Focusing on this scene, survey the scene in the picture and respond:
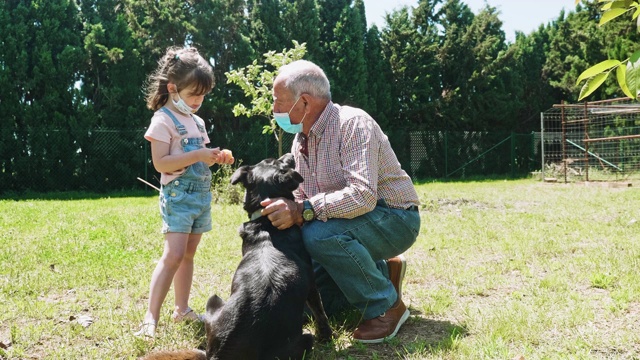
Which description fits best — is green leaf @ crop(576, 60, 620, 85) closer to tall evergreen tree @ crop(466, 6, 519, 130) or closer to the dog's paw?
the dog's paw

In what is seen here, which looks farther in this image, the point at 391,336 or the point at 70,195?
the point at 70,195

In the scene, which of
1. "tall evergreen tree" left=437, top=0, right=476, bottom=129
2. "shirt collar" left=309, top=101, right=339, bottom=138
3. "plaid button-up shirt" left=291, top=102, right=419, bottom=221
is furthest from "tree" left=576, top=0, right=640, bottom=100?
"tall evergreen tree" left=437, top=0, right=476, bottom=129

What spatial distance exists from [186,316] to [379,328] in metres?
1.24

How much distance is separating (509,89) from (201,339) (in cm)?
2474

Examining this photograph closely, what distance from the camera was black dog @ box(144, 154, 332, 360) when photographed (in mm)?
2471

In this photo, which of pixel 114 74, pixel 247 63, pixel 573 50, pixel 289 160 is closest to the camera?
pixel 289 160

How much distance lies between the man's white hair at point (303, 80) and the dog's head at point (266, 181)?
48 cm

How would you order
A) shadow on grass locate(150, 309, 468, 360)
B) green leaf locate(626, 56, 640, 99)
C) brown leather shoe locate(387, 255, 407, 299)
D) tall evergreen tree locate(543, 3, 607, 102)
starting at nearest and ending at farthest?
green leaf locate(626, 56, 640, 99)
shadow on grass locate(150, 309, 468, 360)
brown leather shoe locate(387, 255, 407, 299)
tall evergreen tree locate(543, 3, 607, 102)

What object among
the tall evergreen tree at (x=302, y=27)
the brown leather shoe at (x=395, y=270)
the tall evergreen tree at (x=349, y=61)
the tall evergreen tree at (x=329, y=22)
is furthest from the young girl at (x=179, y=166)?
the tall evergreen tree at (x=329, y=22)

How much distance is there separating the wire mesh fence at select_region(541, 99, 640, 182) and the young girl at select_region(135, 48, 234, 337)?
48.7ft

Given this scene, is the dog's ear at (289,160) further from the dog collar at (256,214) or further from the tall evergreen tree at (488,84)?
the tall evergreen tree at (488,84)

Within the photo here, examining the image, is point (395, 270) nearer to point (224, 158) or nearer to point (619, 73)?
point (224, 158)

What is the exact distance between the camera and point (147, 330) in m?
3.03

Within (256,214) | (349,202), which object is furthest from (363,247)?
(256,214)
